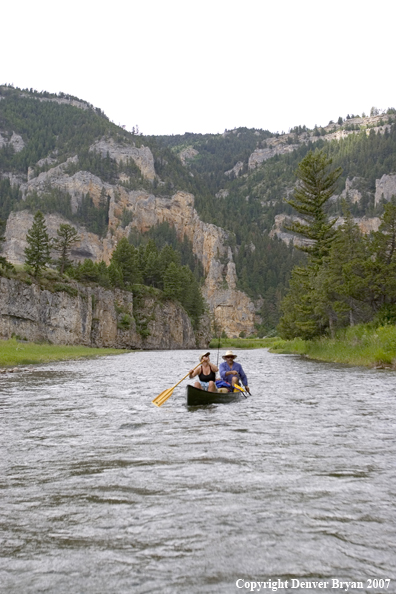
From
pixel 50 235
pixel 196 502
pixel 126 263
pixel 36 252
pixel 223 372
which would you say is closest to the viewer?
pixel 196 502

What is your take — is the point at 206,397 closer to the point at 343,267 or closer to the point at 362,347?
the point at 362,347

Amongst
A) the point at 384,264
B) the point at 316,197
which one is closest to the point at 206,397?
the point at 384,264

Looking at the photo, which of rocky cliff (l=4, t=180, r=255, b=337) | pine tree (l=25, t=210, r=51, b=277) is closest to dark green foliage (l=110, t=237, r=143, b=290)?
pine tree (l=25, t=210, r=51, b=277)

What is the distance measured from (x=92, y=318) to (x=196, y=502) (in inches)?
3030

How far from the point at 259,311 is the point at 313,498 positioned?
6916 inches

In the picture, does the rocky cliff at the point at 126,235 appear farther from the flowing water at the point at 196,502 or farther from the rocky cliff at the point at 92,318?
the flowing water at the point at 196,502

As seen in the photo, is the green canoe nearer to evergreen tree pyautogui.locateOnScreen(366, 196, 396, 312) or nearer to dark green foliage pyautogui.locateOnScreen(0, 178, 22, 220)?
evergreen tree pyautogui.locateOnScreen(366, 196, 396, 312)

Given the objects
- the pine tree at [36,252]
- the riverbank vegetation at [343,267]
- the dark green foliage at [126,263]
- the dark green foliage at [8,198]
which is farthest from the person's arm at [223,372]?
the dark green foliage at [8,198]

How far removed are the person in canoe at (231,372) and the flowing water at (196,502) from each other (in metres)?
4.12

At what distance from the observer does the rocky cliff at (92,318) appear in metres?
62.0

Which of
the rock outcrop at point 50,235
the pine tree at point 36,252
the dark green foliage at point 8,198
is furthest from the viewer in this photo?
the dark green foliage at point 8,198

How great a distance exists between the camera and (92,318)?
81.2m

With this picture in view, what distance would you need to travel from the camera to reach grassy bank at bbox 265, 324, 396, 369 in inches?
1061

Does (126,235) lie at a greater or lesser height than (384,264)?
greater
